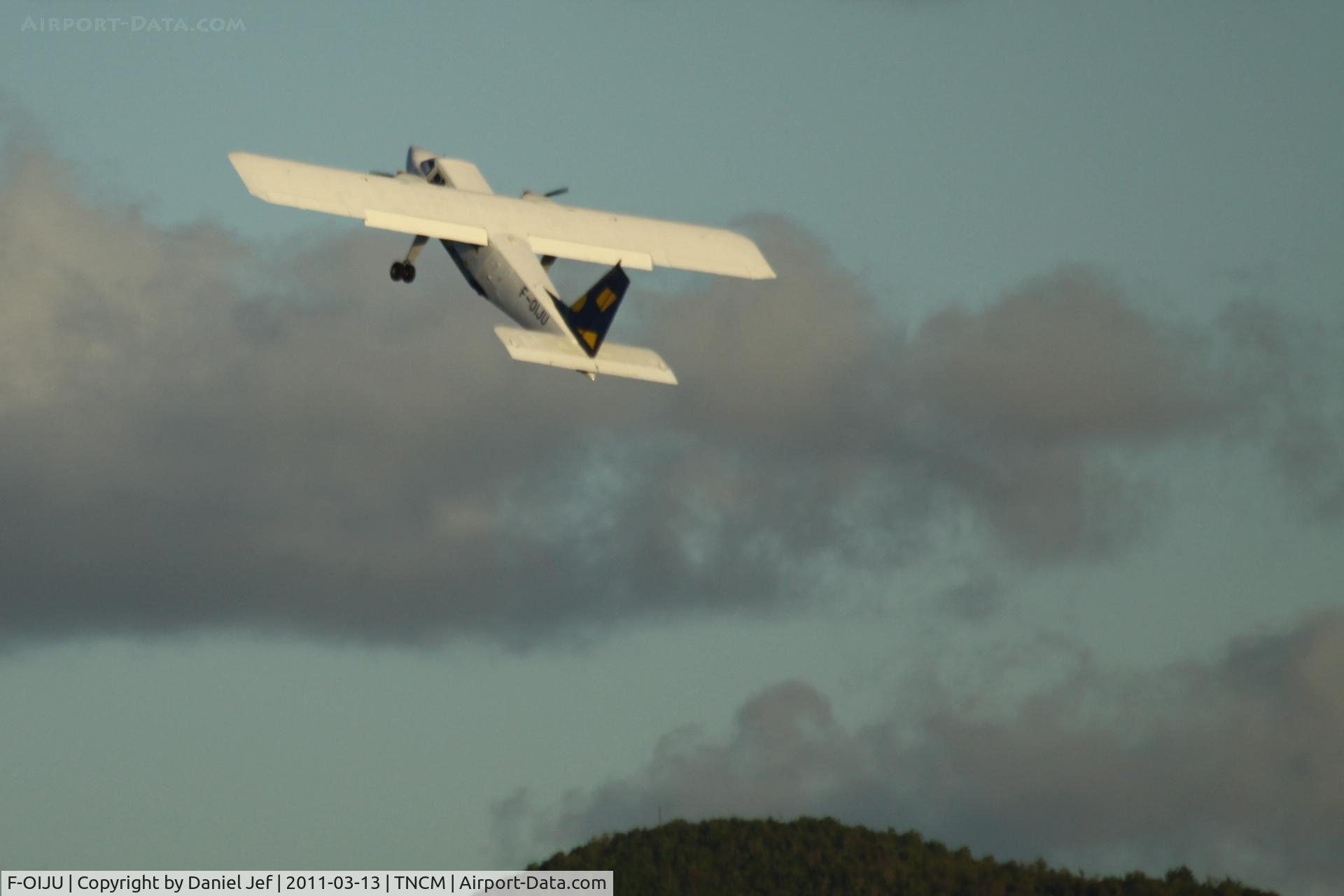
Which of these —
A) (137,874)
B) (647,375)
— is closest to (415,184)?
(647,375)

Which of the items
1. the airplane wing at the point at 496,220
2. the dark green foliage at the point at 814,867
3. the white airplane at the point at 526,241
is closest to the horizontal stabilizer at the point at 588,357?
the white airplane at the point at 526,241

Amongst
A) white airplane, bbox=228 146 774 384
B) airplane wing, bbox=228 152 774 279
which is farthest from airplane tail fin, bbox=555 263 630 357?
airplane wing, bbox=228 152 774 279

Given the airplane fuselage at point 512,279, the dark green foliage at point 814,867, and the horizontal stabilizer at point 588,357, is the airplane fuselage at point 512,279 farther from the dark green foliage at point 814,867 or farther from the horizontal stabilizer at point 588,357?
the dark green foliage at point 814,867

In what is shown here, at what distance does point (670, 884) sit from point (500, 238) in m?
78.8

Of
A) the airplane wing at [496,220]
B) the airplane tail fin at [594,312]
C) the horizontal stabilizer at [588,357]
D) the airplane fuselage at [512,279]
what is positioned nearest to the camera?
the horizontal stabilizer at [588,357]

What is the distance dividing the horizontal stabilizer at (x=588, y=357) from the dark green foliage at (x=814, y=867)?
75.3 meters

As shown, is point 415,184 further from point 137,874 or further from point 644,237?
point 137,874

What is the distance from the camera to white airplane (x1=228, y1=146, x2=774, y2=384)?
180 ft

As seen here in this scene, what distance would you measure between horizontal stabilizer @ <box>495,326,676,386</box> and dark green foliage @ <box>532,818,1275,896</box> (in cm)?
7525

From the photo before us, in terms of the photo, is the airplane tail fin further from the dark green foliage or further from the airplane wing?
the dark green foliage

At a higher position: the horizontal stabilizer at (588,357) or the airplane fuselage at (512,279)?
the airplane fuselage at (512,279)

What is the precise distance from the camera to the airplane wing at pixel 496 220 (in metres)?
60.1

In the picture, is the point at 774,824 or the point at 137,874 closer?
the point at 137,874

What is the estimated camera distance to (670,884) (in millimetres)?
132500
